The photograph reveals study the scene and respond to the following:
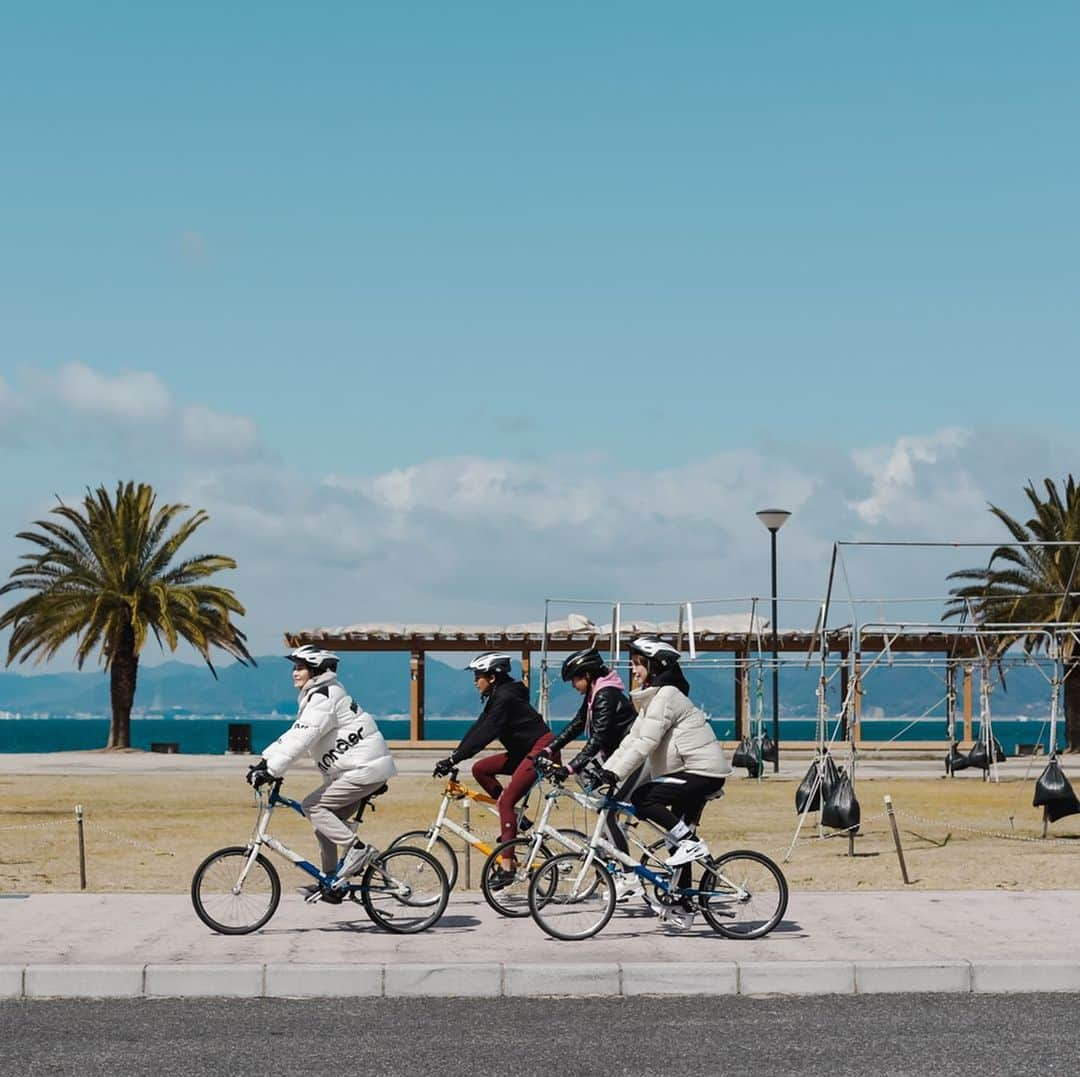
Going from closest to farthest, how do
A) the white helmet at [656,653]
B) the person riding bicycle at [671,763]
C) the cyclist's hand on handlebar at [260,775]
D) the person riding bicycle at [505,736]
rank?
1. the cyclist's hand on handlebar at [260,775]
2. the person riding bicycle at [671,763]
3. the white helmet at [656,653]
4. the person riding bicycle at [505,736]

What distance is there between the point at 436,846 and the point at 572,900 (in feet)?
5.20

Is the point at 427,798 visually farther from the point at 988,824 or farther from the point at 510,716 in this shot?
the point at 510,716

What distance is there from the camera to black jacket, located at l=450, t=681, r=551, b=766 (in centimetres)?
1176

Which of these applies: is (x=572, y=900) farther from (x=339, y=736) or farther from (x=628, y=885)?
(x=339, y=736)

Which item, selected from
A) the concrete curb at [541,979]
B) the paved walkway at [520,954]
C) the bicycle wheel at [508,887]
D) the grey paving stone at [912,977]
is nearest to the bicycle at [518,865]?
the bicycle wheel at [508,887]

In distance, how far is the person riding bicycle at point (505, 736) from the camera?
11.5m

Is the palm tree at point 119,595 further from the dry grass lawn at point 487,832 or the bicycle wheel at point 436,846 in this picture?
the bicycle wheel at point 436,846

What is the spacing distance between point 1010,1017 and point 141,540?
43.0 m

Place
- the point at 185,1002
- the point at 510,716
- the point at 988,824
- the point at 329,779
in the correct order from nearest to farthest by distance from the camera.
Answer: the point at 185,1002, the point at 329,779, the point at 510,716, the point at 988,824

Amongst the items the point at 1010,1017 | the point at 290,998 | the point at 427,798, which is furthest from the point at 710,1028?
the point at 427,798

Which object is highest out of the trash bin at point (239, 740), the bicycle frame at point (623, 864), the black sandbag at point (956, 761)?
the bicycle frame at point (623, 864)

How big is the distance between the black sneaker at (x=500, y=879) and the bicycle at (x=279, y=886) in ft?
2.15

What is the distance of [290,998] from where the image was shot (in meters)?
8.59

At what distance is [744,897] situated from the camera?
10.1 m
